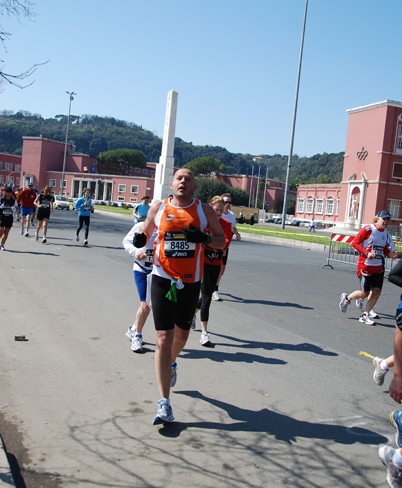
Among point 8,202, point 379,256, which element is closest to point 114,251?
point 8,202

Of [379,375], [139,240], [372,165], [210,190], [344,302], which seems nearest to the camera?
[139,240]

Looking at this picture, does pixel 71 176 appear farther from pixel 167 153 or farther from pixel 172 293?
pixel 172 293

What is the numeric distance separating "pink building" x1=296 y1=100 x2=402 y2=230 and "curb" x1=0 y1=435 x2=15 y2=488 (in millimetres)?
57056

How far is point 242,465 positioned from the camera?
3541mm

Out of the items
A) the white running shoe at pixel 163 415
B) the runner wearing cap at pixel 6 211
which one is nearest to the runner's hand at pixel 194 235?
the white running shoe at pixel 163 415

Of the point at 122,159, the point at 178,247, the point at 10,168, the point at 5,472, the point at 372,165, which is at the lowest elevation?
the point at 5,472

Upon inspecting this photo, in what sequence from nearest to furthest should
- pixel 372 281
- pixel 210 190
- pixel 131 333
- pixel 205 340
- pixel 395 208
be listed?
1. pixel 131 333
2. pixel 205 340
3. pixel 372 281
4. pixel 395 208
5. pixel 210 190

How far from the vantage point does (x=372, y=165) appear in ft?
196

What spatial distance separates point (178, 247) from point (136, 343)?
7.21 ft

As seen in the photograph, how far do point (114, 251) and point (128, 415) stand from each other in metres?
13.2

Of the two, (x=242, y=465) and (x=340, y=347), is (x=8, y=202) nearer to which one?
(x=340, y=347)

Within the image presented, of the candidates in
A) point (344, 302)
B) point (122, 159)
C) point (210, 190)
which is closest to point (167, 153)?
point (344, 302)

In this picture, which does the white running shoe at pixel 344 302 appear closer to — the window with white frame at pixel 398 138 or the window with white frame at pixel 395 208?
the window with white frame at pixel 395 208

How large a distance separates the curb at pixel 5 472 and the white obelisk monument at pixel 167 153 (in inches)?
1110
